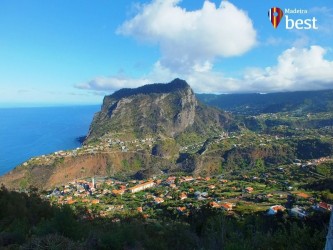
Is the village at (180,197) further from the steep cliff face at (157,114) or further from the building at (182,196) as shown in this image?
the steep cliff face at (157,114)

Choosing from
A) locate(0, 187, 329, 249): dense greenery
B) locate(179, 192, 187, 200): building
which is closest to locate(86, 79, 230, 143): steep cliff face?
locate(179, 192, 187, 200): building

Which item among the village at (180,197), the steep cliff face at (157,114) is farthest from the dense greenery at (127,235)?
the steep cliff face at (157,114)

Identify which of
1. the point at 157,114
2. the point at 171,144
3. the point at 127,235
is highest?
the point at 157,114

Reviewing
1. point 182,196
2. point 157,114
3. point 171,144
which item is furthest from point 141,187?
point 157,114

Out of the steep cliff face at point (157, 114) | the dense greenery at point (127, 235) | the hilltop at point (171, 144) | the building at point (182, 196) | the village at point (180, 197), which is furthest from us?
the steep cliff face at point (157, 114)

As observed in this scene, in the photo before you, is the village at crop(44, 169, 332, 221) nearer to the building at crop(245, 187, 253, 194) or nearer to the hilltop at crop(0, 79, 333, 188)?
the building at crop(245, 187, 253, 194)

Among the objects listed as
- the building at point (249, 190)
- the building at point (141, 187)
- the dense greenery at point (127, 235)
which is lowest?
the building at point (141, 187)

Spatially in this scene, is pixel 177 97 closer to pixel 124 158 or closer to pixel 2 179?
pixel 124 158

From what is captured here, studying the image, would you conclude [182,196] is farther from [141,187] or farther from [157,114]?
[157,114]
